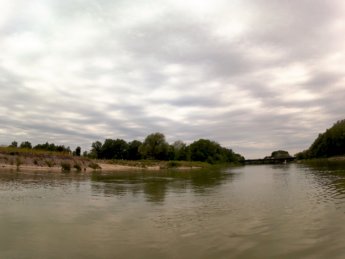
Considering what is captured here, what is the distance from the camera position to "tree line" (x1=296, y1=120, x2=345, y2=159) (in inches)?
6644

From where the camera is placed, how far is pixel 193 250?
8414 mm

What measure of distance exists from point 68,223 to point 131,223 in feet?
7.32

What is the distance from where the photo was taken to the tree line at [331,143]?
168750 millimetres

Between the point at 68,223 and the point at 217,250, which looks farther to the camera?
the point at 68,223

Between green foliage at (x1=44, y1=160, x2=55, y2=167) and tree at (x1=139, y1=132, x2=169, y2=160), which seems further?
tree at (x1=139, y1=132, x2=169, y2=160)

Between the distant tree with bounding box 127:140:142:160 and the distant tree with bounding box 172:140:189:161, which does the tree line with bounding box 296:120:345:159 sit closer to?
the distant tree with bounding box 172:140:189:161

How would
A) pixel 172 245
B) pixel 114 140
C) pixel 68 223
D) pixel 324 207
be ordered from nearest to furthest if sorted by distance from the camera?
pixel 172 245
pixel 68 223
pixel 324 207
pixel 114 140

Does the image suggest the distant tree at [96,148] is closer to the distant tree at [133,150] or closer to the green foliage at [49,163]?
the distant tree at [133,150]

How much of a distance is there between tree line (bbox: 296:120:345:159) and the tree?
89.0 metres

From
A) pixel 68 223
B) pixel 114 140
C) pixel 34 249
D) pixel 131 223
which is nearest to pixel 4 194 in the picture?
pixel 68 223

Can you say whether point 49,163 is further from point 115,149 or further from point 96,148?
point 96,148

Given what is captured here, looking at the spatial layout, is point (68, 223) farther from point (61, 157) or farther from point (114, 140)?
point (114, 140)

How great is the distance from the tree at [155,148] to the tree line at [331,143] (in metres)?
89.0

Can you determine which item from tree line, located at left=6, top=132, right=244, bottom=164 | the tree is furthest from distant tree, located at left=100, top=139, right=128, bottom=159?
the tree
